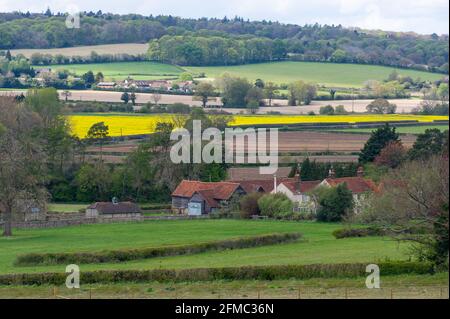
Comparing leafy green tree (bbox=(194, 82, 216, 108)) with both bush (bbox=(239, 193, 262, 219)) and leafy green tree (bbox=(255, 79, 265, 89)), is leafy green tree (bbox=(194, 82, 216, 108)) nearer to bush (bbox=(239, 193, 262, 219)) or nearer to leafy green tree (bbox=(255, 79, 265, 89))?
leafy green tree (bbox=(255, 79, 265, 89))

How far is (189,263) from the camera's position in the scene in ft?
137

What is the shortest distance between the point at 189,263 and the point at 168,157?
3055cm

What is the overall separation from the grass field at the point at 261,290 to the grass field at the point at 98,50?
305ft

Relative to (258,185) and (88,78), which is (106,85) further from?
(258,185)

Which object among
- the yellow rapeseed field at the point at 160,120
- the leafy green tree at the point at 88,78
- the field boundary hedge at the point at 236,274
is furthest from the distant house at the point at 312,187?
the leafy green tree at the point at 88,78

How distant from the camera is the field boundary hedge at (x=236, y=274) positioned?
37.3m

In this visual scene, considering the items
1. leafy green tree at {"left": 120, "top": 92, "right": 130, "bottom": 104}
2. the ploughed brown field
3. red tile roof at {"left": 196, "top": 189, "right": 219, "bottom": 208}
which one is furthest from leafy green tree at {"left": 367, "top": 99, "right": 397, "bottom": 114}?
red tile roof at {"left": 196, "top": 189, "right": 219, "bottom": 208}

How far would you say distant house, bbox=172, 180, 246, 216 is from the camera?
65938 millimetres

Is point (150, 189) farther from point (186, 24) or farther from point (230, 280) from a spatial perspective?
point (186, 24)

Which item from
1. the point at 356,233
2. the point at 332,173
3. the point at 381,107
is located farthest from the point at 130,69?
the point at 356,233

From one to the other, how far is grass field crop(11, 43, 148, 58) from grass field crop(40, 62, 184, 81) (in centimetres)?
407

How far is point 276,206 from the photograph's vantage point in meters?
61.5

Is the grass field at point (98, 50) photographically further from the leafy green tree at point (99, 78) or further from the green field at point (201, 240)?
the green field at point (201, 240)
